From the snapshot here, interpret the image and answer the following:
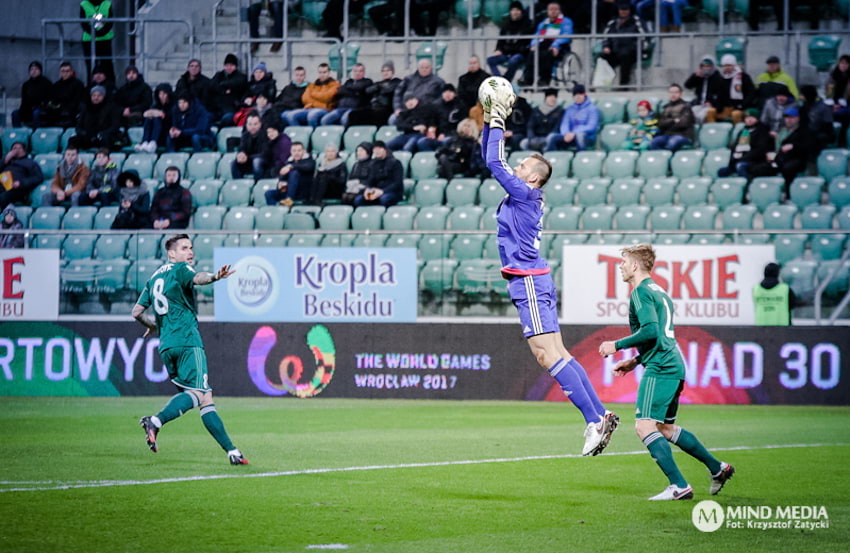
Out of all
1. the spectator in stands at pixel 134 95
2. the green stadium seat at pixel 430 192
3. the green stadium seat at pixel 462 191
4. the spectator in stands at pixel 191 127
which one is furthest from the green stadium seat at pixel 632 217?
the spectator in stands at pixel 134 95

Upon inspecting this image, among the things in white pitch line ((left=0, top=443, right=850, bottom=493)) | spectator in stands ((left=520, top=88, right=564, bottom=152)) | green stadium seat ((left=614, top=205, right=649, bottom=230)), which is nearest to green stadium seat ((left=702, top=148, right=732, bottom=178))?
green stadium seat ((left=614, top=205, right=649, bottom=230))

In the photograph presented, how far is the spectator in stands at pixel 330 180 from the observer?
60.7ft

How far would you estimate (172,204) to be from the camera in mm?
18188

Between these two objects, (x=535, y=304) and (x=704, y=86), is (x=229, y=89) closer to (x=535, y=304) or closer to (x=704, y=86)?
(x=704, y=86)

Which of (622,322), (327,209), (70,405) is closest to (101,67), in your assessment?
(327,209)

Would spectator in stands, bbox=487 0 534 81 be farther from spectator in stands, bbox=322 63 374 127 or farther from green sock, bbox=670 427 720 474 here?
green sock, bbox=670 427 720 474

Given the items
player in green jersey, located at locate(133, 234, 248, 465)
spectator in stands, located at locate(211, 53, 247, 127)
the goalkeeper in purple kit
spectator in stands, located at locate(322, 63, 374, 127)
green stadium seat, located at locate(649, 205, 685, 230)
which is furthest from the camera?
spectator in stands, located at locate(211, 53, 247, 127)

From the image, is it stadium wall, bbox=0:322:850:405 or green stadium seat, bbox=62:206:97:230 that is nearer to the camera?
stadium wall, bbox=0:322:850:405

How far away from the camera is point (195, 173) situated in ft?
67.7

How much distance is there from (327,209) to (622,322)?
502cm

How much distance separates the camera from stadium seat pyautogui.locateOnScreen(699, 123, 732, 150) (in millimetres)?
19203

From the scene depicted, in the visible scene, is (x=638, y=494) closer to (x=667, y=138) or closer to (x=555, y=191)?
(x=555, y=191)

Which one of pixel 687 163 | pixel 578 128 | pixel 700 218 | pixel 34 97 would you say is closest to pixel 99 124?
pixel 34 97

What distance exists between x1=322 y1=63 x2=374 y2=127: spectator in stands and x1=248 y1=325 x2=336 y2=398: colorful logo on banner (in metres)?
5.59
